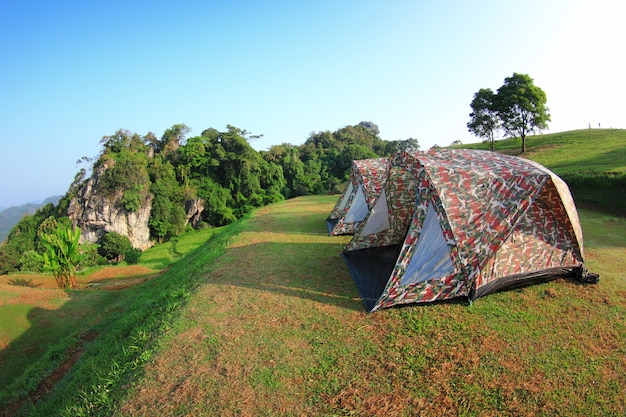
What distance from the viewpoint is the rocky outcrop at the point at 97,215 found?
3722cm

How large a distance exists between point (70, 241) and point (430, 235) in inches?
577

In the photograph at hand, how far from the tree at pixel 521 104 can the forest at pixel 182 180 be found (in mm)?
12588

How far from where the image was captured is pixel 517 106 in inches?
1172

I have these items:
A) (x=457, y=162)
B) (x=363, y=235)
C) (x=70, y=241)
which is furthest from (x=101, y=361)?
(x=70, y=241)

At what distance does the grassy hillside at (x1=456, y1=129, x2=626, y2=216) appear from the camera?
52.0 ft

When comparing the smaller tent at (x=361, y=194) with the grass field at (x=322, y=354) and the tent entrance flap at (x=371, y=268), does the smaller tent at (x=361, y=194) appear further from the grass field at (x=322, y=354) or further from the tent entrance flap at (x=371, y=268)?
the grass field at (x=322, y=354)

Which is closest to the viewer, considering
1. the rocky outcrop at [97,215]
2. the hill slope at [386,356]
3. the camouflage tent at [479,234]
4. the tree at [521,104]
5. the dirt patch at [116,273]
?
the hill slope at [386,356]

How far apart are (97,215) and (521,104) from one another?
4334 centimetres

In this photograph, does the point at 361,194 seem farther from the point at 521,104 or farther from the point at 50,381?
the point at 521,104

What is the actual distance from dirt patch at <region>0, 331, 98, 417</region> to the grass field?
3 centimetres

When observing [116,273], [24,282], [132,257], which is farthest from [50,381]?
[132,257]

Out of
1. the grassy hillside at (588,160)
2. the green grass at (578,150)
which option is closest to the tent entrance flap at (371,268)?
the grassy hillside at (588,160)

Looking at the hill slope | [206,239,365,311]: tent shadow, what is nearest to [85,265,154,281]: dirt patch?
[206,239,365,311]: tent shadow

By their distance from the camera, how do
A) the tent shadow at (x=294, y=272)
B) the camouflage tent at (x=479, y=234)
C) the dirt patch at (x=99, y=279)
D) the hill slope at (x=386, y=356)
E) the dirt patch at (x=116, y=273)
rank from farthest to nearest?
the dirt patch at (x=116, y=273) → the dirt patch at (x=99, y=279) → the tent shadow at (x=294, y=272) → the camouflage tent at (x=479, y=234) → the hill slope at (x=386, y=356)
